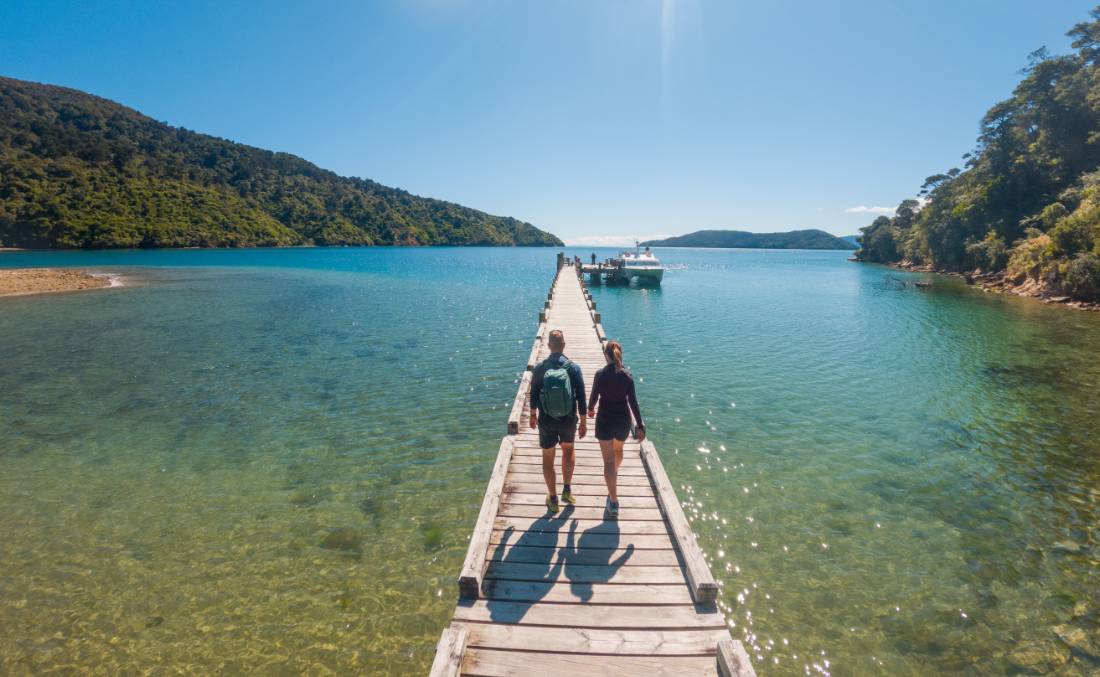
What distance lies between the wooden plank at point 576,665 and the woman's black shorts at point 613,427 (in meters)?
2.48

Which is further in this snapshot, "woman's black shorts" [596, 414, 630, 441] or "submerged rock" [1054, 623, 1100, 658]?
"woman's black shorts" [596, 414, 630, 441]

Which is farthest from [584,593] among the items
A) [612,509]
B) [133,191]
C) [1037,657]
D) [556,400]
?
[133,191]

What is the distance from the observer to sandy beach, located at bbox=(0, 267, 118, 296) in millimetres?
37062

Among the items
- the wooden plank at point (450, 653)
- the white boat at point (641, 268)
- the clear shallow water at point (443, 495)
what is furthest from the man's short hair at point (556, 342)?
the white boat at point (641, 268)

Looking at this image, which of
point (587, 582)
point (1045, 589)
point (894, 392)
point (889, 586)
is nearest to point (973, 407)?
point (894, 392)

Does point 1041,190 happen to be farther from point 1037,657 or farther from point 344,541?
point 344,541

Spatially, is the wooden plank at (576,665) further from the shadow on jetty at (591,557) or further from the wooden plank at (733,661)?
the shadow on jetty at (591,557)

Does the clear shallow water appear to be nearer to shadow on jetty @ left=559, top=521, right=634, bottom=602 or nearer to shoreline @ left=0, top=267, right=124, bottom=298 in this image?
shadow on jetty @ left=559, top=521, right=634, bottom=602

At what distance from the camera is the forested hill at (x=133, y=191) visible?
101m

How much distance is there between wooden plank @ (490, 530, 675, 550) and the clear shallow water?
146 cm

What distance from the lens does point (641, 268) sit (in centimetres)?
5088

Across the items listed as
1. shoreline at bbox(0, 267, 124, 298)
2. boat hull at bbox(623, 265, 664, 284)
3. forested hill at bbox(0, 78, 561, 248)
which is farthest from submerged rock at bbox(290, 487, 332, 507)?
forested hill at bbox(0, 78, 561, 248)

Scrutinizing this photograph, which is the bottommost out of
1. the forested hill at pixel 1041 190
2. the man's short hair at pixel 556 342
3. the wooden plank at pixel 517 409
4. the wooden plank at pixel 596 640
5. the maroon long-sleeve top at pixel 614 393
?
the wooden plank at pixel 596 640

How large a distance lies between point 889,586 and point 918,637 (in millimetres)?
890
